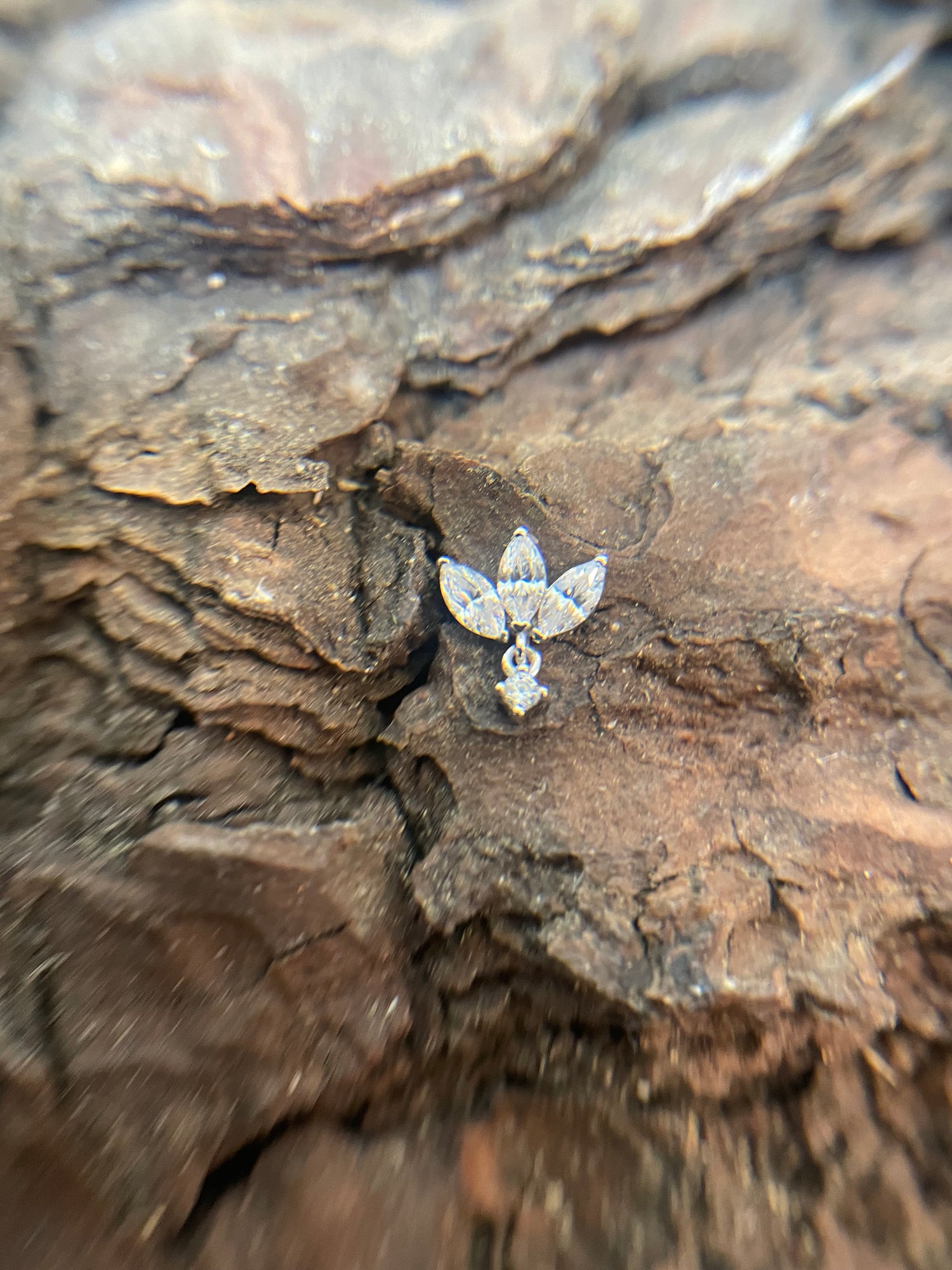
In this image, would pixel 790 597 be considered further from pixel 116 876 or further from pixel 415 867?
pixel 116 876

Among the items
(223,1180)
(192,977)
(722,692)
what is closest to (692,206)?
(722,692)

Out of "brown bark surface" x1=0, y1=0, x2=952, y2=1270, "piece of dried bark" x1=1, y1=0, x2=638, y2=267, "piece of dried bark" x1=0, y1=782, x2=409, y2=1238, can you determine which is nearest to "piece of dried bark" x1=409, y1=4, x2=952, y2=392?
"brown bark surface" x1=0, y1=0, x2=952, y2=1270

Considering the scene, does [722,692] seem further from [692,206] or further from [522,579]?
[692,206]

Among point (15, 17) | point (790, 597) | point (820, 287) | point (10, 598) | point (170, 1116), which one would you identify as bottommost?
point (170, 1116)

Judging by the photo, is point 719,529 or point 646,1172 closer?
point 646,1172

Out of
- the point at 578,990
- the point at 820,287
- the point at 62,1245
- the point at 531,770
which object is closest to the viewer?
the point at 62,1245

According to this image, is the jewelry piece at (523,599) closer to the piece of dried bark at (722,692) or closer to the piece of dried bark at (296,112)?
the piece of dried bark at (722,692)

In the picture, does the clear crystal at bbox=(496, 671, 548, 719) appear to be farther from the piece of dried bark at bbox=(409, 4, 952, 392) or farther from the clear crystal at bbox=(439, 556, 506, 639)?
the piece of dried bark at bbox=(409, 4, 952, 392)

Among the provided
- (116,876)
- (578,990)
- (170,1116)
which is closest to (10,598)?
(116,876)
